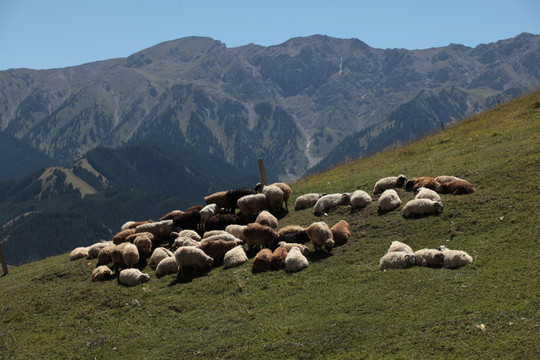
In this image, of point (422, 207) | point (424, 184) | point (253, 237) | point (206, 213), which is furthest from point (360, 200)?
point (206, 213)

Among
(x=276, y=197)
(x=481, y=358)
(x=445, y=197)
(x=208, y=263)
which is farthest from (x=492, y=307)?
(x=276, y=197)

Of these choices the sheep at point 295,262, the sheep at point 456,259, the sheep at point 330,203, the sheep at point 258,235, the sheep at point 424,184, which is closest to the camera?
the sheep at point 456,259

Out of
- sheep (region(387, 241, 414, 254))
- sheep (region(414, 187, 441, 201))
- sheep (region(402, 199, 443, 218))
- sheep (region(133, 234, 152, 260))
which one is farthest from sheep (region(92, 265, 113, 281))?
sheep (region(414, 187, 441, 201))

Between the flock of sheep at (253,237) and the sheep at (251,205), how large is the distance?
52 mm

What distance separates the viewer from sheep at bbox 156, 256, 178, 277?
1980cm

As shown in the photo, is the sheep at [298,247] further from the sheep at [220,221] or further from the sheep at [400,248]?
the sheep at [220,221]

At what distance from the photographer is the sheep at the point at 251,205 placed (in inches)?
993

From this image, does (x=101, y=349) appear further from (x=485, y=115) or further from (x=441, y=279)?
(x=485, y=115)

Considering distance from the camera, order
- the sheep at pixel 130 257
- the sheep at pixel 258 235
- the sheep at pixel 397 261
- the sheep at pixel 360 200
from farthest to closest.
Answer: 1. the sheep at pixel 360 200
2. the sheep at pixel 130 257
3. the sheep at pixel 258 235
4. the sheep at pixel 397 261

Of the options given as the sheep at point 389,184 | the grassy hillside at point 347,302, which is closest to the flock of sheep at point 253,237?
the sheep at point 389,184

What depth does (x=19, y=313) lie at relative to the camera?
18.2m

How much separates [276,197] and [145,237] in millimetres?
7164

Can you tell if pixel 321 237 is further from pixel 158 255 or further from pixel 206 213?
pixel 206 213

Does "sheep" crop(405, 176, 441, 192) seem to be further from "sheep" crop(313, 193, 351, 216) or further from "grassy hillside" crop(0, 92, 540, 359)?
"sheep" crop(313, 193, 351, 216)
